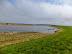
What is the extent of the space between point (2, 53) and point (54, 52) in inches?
302

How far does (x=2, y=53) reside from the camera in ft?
43.0

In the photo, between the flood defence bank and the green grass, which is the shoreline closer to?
the flood defence bank

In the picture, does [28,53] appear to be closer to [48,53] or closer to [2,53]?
[48,53]

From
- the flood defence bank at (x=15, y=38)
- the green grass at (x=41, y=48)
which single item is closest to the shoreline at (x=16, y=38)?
the flood defence bank at (x=15, y=38)

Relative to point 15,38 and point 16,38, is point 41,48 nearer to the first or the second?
point 16,38

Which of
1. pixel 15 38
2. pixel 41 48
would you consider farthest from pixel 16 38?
pixel 41 48

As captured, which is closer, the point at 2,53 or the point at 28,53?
the point at 28,53


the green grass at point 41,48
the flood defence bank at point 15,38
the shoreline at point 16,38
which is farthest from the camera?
the flood defence bank at point 15,38

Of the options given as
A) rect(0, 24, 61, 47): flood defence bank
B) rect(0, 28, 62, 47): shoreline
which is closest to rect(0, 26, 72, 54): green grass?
rect(0, 28, 62, 47): shoreline

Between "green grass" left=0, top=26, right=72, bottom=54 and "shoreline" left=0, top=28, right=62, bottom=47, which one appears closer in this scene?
"green grass" left=0, top=26, right=72, bottom=54

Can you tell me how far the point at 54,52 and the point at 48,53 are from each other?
1.01 meters

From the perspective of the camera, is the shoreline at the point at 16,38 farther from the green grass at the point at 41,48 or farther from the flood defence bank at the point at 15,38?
the green grass at the point at 41,48

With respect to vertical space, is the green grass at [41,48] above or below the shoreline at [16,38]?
above

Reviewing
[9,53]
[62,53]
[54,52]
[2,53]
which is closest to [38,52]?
[54,52]
